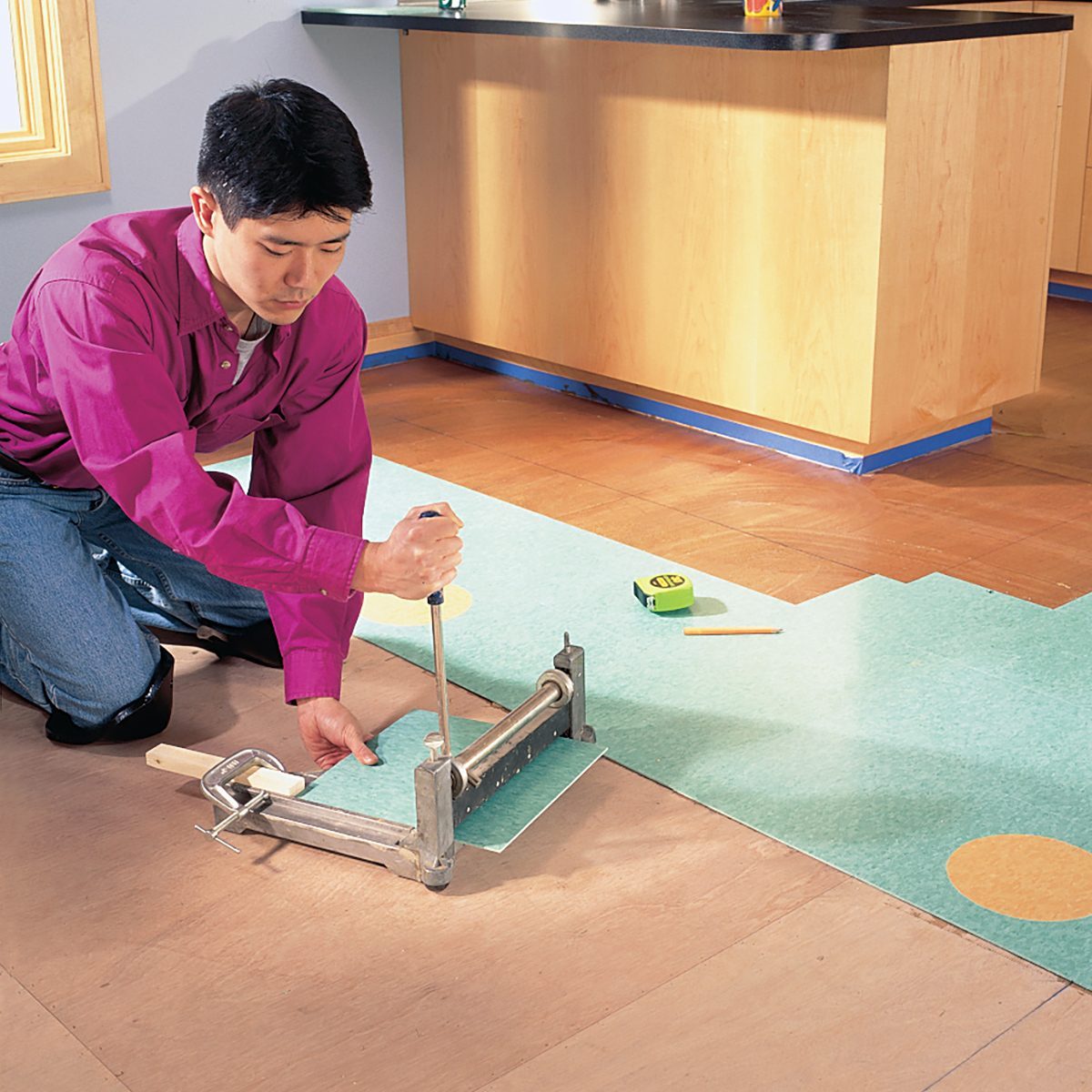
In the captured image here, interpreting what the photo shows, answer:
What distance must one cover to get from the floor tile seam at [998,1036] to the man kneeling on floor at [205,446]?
68 cm

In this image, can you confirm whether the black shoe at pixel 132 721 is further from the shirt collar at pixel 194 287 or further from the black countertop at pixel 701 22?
the black countertop at pixel 701 22

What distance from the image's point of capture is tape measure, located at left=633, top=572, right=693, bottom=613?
7.95 feet

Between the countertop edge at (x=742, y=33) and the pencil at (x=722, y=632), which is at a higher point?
the countertop edge at (x=742, y=33)

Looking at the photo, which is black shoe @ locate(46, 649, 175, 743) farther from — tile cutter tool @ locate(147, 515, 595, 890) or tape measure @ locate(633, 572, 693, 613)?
tape measure @ locate(633, 572, 693, 613)

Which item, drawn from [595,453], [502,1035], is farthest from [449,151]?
[502,1035]

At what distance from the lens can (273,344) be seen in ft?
6.13

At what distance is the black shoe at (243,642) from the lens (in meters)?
2.28

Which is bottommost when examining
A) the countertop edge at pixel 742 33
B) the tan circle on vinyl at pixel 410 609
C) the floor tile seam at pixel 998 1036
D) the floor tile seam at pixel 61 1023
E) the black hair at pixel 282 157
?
the floor tile seam at pixel 61 1023

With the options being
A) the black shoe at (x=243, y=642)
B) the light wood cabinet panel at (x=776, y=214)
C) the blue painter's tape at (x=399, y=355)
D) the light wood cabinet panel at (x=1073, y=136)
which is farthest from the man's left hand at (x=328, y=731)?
the light wood cabinet panel at (x=1073, y=136)

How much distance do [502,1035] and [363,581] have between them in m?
0.49

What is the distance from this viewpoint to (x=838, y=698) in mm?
2148

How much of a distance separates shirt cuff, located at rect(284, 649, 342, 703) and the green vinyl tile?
311 millimetres

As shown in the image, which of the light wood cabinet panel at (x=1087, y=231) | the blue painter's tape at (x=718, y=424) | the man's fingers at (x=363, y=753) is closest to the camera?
the man's fingers at (x=363, y=753)

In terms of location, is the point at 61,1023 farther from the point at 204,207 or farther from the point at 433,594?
the point at 204,207
